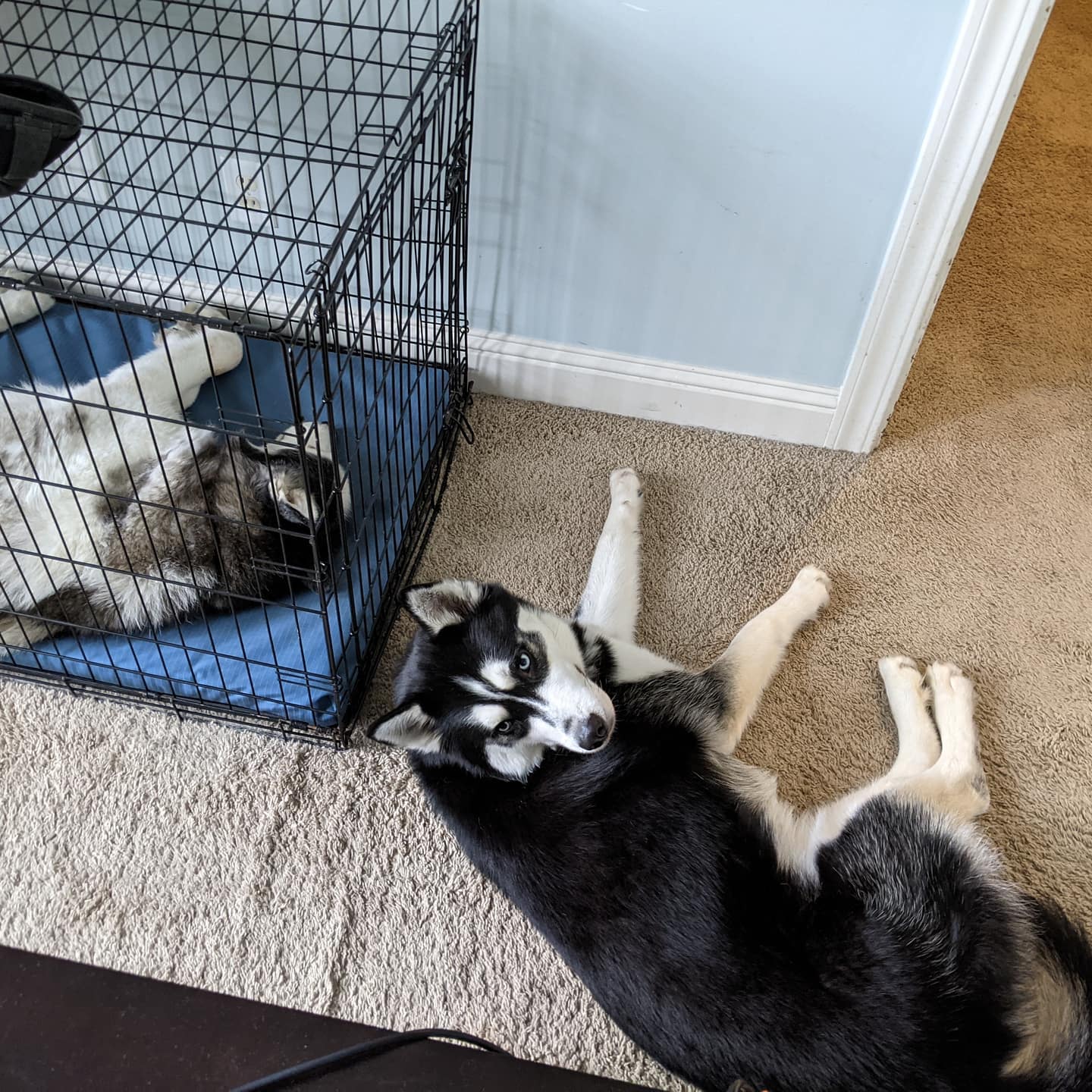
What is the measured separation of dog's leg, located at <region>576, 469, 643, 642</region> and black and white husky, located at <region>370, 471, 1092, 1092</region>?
0.17 metres

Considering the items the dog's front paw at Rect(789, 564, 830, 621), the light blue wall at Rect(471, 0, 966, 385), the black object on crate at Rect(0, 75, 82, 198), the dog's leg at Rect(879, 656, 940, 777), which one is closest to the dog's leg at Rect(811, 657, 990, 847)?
the dog's leg at Rect(879, 656, 940, 777)

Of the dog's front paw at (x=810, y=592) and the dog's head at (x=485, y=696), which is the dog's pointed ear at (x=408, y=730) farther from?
the dog's front paw at (x=810, y=592)

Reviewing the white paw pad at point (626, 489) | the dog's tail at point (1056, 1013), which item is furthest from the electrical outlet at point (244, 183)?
the dog's tail at point (1056, 1013)

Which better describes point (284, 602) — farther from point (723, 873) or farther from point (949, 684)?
point (949, 684)

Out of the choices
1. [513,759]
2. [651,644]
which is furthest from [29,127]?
[651,644]

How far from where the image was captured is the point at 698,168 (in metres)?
1.94

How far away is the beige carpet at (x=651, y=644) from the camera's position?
5.09 ft

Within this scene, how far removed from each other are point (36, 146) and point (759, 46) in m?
1.36

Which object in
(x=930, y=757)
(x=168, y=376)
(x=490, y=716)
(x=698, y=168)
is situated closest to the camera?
(x=490, y=716)

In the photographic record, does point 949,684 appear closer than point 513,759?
No

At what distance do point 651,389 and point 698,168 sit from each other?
1.89ft

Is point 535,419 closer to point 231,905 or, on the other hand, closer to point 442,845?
point 442,845

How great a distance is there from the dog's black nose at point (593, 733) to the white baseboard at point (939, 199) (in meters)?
1.23

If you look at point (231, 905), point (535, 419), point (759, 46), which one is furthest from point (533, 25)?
point (231, 905)
